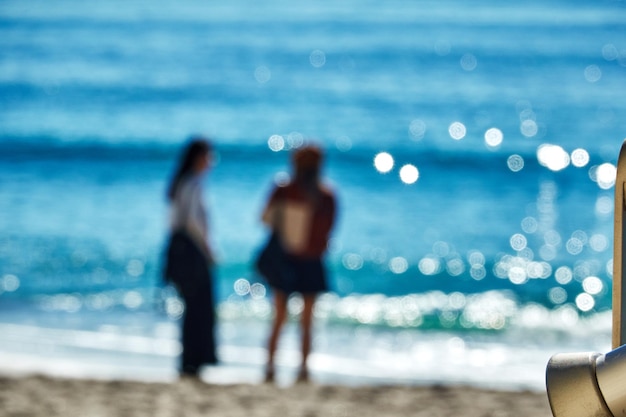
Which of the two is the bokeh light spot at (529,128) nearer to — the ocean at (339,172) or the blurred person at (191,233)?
the ocean at (339,172)

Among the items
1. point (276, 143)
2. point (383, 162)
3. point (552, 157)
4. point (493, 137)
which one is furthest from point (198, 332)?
point (276, 143)

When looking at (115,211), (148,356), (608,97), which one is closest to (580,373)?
(148,356)

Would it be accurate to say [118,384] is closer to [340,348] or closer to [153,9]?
[340,348]

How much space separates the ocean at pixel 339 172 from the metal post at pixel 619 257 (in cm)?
192

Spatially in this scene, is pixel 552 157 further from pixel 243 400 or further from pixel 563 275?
pixel 243 400

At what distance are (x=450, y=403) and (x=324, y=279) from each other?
4.78 ft

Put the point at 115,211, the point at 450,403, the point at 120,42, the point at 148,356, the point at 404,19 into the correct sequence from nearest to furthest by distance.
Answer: the point at 450,403 → the point at 148,356 → the point at 115,211 → the point at 120,42 → the point at 404,19

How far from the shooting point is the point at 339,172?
980 inches

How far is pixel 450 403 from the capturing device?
22.0 feet

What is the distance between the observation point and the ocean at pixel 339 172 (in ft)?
37.6

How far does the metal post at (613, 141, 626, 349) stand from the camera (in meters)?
1.02

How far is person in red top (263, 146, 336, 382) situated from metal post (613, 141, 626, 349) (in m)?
6.39

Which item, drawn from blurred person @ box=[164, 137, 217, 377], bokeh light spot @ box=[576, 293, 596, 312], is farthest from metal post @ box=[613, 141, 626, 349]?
bokeh light spot @ box=[576, 293, 596, 312]

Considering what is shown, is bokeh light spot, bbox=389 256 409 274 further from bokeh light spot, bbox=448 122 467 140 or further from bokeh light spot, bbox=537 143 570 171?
bokeh light spot, bbox=448 122 467 140
